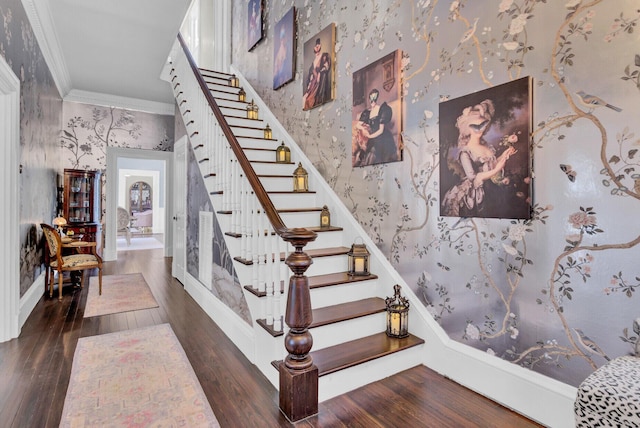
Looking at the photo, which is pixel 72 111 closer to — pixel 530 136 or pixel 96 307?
pixel 96 307

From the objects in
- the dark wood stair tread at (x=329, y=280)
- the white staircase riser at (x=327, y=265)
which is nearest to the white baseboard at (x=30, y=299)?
the dark wood stair tread at (x=329, y=280)

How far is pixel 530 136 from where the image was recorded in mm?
1727

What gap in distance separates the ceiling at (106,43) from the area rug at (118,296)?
3016 millimetres

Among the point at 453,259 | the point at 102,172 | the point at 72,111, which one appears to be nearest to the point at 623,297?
the point at 453,259

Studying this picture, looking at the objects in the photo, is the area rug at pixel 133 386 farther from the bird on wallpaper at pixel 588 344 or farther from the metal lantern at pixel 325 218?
the bird on wallpaper at pixel 588 344

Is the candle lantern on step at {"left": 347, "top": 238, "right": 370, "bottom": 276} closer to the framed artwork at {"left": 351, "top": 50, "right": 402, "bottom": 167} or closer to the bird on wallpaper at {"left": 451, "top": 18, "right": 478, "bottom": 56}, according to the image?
the framed artwork at {"left": 351, "top": 50, "right": 402, "bottom": 167}

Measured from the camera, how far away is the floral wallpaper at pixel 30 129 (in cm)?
291

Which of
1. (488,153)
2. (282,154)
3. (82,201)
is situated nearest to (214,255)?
(282,154)

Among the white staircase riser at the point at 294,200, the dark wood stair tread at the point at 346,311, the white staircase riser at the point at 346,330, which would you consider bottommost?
the white staircase riser at the point at 346,330

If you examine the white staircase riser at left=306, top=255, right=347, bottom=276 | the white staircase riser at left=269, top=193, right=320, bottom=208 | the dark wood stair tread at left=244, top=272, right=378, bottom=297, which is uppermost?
the white staircase riser at left=269, top=193, right=320, bottom=208

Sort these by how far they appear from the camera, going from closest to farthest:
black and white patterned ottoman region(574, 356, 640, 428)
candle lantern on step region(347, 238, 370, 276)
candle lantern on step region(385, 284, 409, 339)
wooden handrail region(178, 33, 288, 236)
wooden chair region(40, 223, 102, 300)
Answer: black and white patterned ottoman region(574, 356, 640, 428)
wooden handrail region(178, 33, 288, 236)
candle lantern on step region(385, 284, 409, 339)
candle lantern on step region(347, 238, 370, 276)
wooden chair region(40, 223, 102, 300)

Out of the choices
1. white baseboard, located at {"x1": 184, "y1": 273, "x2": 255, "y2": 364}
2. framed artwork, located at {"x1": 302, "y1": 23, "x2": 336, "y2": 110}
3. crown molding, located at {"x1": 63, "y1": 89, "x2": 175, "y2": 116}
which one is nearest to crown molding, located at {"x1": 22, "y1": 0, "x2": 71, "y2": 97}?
crown molding, located at {"x1": 63, "y1": 89, "x2": 175, "y2": 116}

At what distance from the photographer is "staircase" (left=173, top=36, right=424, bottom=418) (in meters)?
2.06

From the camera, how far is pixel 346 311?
92.0 inches
